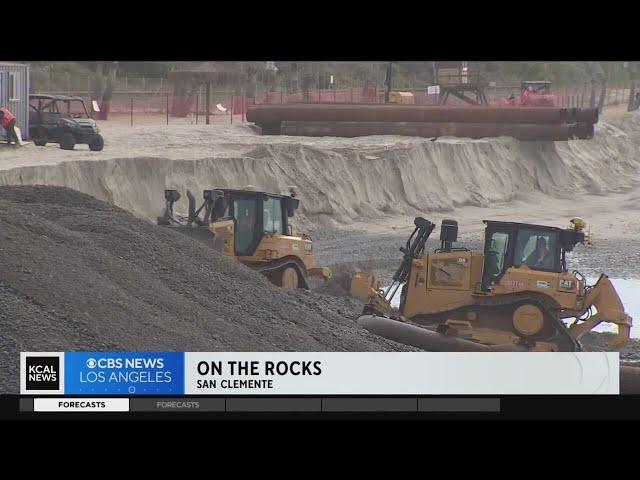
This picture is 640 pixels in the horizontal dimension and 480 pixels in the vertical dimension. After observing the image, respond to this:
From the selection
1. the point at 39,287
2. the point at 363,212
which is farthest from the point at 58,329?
the point at 363,212

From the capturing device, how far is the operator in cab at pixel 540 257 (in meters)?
18.3

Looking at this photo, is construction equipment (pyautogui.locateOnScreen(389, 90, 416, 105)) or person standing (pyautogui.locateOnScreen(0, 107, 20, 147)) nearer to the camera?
person standing (pyautogui.locateOnScreen(0, 107, 20, 147))

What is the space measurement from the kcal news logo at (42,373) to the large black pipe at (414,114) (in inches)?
275

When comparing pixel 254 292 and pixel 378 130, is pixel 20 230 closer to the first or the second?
pixel 254 292

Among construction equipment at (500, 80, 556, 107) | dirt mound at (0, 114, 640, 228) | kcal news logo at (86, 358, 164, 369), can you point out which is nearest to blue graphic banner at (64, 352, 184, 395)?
kcal news logo at (86, 358, 164, 369)

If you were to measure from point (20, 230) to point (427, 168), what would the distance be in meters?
7.93

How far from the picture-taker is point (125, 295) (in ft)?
54.3

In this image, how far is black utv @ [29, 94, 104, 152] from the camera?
21.5 metres

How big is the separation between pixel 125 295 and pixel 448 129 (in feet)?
25.3

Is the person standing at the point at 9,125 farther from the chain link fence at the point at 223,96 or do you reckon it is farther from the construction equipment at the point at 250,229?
the construction equipment at the point at 250,229

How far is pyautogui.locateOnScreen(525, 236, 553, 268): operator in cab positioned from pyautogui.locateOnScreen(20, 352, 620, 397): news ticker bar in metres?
2.40

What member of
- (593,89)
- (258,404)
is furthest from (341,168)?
(258,404)

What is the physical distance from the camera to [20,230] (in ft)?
55.6

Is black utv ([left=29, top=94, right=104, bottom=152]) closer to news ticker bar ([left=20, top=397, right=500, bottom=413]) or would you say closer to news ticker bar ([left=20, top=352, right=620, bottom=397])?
news ticker bar ([left=20, top=352, right=620, bottom=397])
